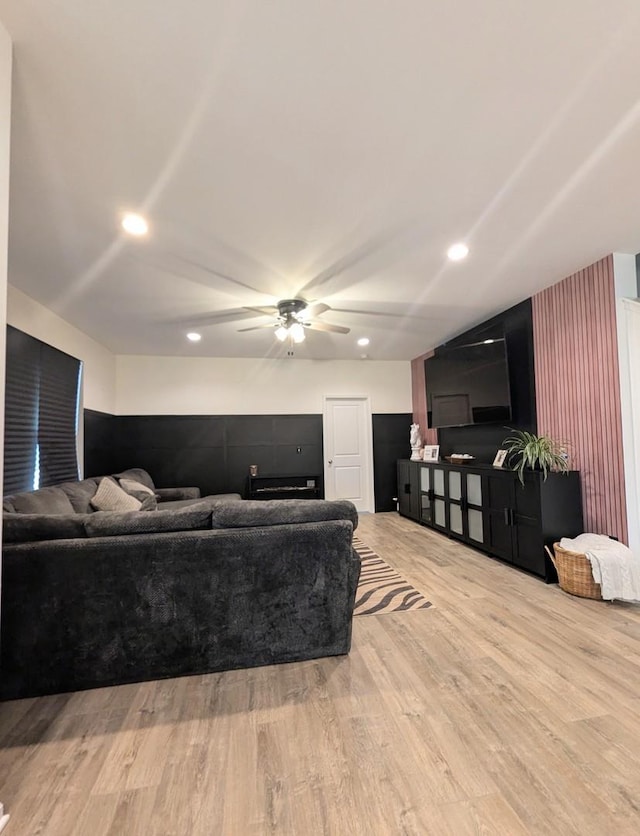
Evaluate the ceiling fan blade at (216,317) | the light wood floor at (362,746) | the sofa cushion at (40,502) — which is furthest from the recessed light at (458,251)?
the sofa cushion at (40,502)

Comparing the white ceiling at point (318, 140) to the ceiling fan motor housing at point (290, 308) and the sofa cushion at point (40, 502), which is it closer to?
the ceiling fan motor housing at point (290, 308)

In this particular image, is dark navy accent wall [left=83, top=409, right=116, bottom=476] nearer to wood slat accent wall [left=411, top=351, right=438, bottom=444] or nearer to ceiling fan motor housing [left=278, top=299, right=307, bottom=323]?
ceiling fan motor housing [left=278, top=299, right=307, bottom=323]

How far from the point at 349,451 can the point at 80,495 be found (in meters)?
4.12

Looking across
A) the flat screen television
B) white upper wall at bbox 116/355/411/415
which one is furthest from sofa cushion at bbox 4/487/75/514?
the flat screen television

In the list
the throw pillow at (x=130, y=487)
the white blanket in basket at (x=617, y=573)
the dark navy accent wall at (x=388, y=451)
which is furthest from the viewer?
the dark navy accent wall at (x=388, y=451)

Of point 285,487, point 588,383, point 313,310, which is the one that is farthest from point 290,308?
point 285,487

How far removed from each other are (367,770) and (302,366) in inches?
219

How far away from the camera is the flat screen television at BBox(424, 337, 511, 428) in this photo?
4.25 meters

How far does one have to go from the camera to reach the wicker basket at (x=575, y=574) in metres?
2.92

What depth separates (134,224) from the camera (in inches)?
99.4

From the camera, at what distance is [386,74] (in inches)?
60.1

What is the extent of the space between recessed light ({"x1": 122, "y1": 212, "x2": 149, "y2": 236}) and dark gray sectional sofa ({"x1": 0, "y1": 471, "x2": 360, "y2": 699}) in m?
1.80

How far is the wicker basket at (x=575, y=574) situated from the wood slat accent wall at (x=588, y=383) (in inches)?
17.4

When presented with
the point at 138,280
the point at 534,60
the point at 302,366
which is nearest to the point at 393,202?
the point at 534,60
